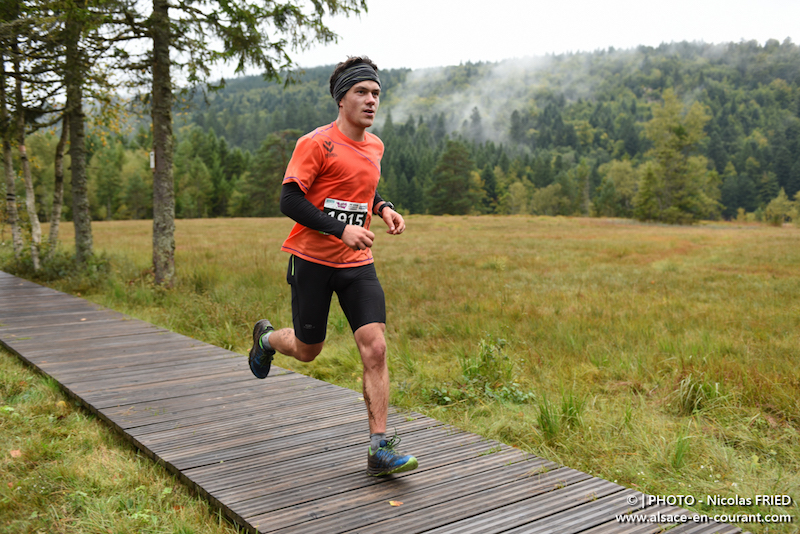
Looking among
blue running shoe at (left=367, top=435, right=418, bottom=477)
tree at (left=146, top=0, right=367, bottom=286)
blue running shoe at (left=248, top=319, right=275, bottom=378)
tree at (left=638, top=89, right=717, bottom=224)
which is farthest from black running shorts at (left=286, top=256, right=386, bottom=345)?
tree at (left=638, top=89, right=717, bottom=224)

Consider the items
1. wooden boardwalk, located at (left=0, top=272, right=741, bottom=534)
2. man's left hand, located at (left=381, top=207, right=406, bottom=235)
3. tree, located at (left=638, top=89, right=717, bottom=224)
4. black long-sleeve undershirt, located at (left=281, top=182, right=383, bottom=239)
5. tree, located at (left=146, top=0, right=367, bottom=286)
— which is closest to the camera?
wooden boardwalk, located at (left=0, top=272, right=741, bottom=534)

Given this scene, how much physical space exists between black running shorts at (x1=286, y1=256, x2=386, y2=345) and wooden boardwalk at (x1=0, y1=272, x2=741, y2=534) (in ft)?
2.93

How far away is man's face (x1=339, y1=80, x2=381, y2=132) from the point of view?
10.3 feet

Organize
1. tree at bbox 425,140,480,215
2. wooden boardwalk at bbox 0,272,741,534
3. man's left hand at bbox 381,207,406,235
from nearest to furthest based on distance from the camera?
wooden boardwalk at bbox 0,272,741,534
man's left hand at bbox 381,207,406,235
tree at bbox 425,140,480,215

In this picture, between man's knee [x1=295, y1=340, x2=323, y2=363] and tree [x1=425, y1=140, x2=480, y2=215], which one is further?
tree [x1=425, y1=140, x2=480, y2=215]

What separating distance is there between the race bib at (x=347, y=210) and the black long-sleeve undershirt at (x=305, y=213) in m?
0.09

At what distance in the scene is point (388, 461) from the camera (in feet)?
10.0

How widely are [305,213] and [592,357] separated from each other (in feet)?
14.0

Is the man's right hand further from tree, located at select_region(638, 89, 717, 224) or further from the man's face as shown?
tree, located at select_region(638, 89, 717, 224)

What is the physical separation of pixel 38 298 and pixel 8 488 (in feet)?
A: 26.6

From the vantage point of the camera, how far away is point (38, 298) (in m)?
9.97

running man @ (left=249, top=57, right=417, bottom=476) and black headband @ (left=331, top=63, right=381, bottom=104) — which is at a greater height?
black headband @ (left=331, top=63, right=381, bottom=104)

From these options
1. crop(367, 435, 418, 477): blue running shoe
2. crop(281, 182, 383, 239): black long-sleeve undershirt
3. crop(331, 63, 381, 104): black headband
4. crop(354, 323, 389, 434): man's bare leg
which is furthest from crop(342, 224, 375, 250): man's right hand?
crop(367, 435, 418, 477): blue running shoe

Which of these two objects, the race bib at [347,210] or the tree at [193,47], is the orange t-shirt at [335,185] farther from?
the tree at [193,47]
